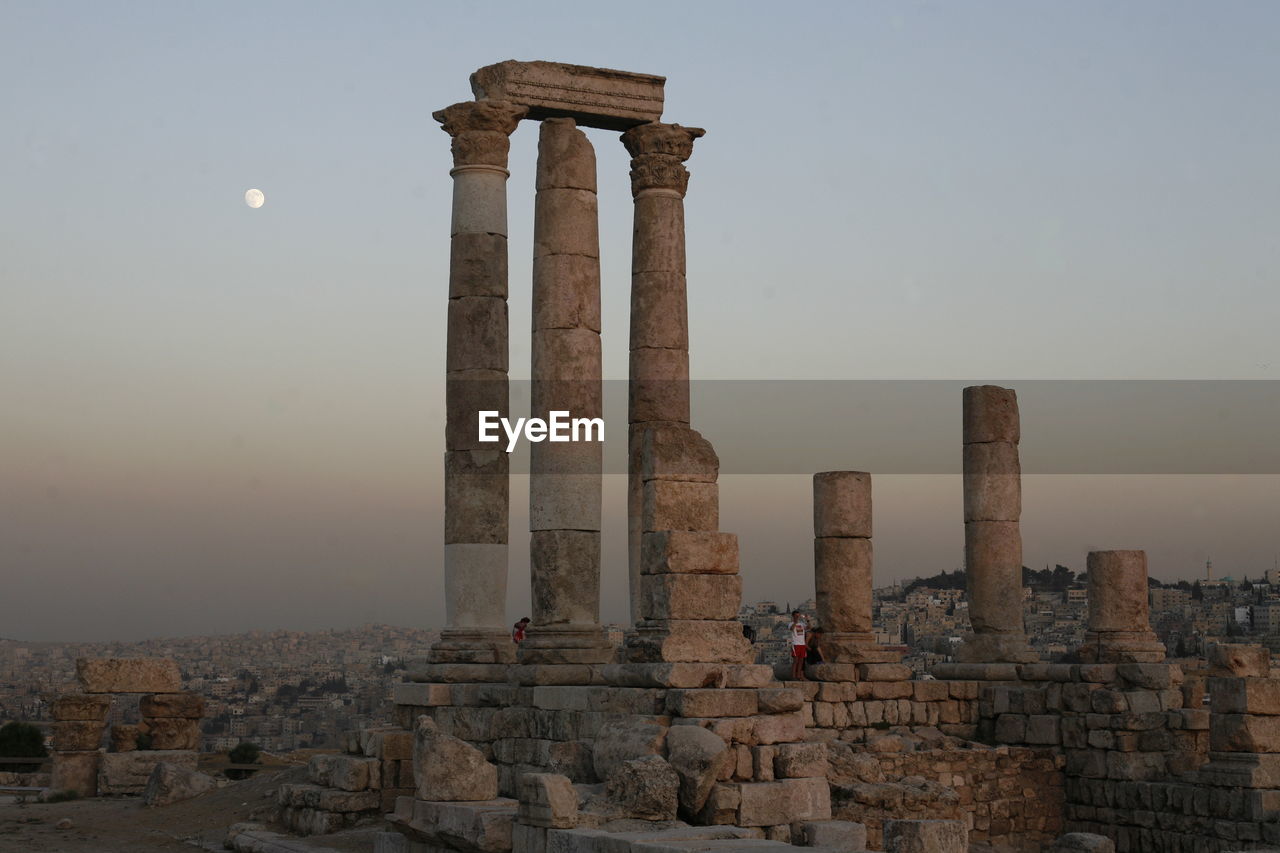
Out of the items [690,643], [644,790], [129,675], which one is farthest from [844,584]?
[129,675]

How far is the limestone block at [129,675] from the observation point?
95.3ft

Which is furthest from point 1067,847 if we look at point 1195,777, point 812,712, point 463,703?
point 463,703

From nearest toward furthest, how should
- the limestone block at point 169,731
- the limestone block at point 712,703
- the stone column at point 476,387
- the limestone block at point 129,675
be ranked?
the limestone block at point 712,703 → the stone column at point 476,387 → the limestone block at point 169,731 → the limestone block at point 129,675

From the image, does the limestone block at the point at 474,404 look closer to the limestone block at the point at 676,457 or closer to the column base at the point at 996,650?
the limestone block at the point at 676,457

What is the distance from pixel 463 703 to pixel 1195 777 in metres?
9.33

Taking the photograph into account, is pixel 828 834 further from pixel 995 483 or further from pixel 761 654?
pixel 761 654

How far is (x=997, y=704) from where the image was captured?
82.5 ft

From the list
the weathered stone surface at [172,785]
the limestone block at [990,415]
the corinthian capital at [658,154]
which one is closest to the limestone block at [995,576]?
the limestone block at [990,415]

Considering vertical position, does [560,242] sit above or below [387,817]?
above

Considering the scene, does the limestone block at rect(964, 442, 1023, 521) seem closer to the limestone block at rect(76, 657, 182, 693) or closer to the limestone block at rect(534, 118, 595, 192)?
the limestone block at rect(534, 118, 595, 192)

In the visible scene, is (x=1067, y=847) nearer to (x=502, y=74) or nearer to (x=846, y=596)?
(x=846, y=596)

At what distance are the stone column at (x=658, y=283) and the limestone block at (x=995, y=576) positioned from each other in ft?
17.5

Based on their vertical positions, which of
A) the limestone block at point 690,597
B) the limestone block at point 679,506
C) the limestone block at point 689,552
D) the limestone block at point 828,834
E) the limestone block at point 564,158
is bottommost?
the limestone block at point 828,834

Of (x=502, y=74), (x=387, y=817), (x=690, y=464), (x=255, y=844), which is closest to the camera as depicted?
(x=387, y=817)
